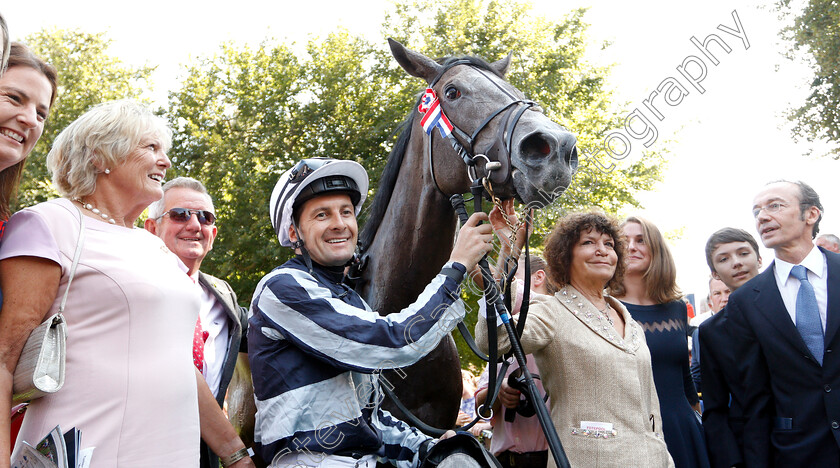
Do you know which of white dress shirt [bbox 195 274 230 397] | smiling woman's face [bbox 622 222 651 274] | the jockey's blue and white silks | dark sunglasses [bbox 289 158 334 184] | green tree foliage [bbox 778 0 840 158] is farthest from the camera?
green tree foliage [bbox 778 0 840 158]

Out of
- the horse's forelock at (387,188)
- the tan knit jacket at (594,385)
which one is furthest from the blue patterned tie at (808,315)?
the horse's forelock at (387,188)

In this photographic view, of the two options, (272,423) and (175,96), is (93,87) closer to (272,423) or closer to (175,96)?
(175,96)

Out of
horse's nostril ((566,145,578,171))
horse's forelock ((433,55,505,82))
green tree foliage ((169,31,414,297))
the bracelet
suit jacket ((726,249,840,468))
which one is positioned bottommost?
the bracelet

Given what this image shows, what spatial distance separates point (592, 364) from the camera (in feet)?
10.7

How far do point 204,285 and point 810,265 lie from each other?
11.5 ft

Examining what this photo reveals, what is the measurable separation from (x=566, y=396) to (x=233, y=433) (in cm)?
159

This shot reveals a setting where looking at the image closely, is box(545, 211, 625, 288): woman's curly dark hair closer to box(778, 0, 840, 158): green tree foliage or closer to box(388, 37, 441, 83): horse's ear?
box(388, 37, 441, 83): horse's ear

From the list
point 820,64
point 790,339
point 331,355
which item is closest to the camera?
point 331,355

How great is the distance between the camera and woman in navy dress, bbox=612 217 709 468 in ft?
12.3

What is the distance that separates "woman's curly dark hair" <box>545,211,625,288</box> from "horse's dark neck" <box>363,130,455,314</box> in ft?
2.77

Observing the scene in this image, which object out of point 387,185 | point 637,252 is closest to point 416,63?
point 387,185

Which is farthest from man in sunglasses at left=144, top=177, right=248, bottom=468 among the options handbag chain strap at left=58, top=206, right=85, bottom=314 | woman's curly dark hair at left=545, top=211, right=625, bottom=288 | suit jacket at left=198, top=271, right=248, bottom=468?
woman's curly dark hair at left=545, top=211, right=625, bottom=288

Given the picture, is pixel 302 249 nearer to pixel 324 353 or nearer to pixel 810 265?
pixel 324 353

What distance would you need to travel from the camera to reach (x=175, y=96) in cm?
1930
